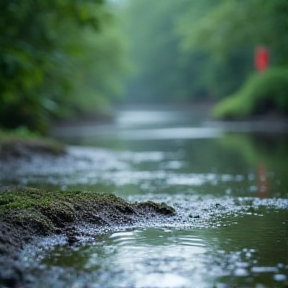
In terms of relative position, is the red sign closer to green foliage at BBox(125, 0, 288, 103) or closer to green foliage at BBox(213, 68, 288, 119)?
green foliage at BBox(125, 0, 288, 103)

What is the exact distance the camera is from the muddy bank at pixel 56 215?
5.57 metres

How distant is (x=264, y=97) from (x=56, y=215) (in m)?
30.5

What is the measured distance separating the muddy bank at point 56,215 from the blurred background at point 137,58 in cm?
739

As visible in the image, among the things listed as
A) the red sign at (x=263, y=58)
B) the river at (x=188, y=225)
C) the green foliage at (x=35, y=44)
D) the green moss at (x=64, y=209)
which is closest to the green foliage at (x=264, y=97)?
the red sign at (x=263, y=58)

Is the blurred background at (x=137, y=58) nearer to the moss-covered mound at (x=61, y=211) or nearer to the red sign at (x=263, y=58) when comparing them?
the red sign at (x=263, y=58)

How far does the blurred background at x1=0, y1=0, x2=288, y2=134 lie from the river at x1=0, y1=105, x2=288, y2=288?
3007 millimetres

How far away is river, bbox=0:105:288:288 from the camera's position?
16.1ft

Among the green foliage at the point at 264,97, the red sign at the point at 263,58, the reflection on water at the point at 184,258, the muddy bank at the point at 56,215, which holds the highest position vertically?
the red sign at the point at 263,58

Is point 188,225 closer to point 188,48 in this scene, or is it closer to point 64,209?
point 64,209

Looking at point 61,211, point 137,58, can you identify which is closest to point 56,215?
Answer: point 61,211

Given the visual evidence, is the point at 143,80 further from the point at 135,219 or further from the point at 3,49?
the point at 135,219

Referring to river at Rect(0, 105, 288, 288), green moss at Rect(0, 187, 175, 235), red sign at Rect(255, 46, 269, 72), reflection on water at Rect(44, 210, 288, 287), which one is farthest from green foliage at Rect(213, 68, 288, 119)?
reflection on water at Rect(44, 210, 288, 287)

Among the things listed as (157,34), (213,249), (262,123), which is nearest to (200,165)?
(213,249)

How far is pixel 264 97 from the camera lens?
118 ft
